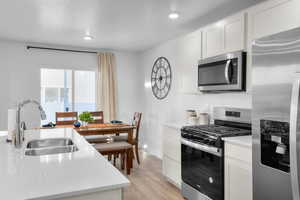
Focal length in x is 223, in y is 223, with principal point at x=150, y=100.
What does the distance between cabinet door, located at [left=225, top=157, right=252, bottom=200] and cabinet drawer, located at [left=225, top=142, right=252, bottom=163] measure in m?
0.04

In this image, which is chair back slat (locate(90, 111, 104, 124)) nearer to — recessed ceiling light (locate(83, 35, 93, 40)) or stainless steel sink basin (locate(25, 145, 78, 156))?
recessed ceiling light (locate(83, 35, 93, 40))

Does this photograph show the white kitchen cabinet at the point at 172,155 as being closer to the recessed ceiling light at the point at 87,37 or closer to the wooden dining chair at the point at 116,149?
the wooden dining chair at the point at 116,149

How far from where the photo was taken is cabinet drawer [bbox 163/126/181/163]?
314 centimetres

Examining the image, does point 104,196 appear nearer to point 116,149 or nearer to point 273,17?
point 273,17

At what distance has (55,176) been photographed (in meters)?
1.24

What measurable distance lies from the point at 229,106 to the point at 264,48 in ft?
4.77

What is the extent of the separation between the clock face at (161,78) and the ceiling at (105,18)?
52cm

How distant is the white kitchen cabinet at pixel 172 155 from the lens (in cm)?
314

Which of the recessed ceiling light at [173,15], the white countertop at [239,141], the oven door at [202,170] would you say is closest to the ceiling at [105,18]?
the recessed ceiling light at [173,15]

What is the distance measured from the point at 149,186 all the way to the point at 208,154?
1.28 m

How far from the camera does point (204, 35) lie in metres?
3.01

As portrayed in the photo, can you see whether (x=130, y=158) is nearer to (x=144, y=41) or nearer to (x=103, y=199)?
(x=144, y=41)

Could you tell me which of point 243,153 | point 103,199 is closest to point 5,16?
point 103,199

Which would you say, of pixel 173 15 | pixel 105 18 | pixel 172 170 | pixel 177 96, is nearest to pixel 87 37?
pixel 105 18
